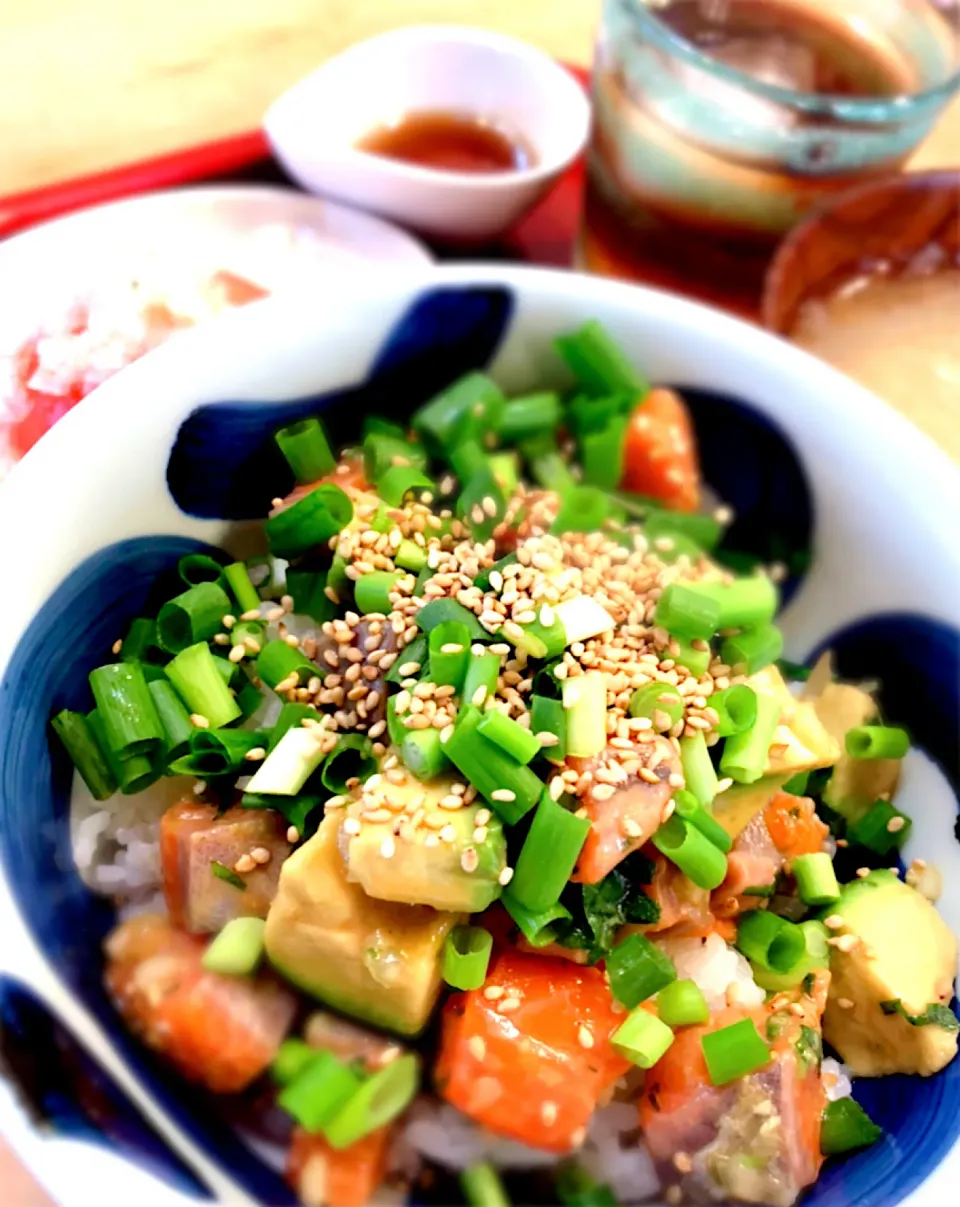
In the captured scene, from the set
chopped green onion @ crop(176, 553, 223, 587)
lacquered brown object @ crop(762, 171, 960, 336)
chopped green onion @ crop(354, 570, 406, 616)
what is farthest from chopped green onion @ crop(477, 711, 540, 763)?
lacquered brown object @ crop(762, 171, 960, 336)

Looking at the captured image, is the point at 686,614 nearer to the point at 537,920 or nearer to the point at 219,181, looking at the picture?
the point at 537,920

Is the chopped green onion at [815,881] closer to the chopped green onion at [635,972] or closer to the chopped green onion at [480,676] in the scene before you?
the chopped green onion at [635,972]

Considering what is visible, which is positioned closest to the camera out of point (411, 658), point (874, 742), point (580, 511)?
point (411, 658)

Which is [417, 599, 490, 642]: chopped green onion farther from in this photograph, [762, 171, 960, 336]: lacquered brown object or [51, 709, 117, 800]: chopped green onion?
[762, 171, 960, 336]: lacquered brown object

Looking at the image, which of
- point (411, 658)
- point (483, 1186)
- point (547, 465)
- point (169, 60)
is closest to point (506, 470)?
point (547, 465)

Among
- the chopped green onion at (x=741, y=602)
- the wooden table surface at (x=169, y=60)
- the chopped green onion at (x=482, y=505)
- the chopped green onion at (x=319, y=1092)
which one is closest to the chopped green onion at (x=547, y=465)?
the chopped green onion at (x=482, y=505)

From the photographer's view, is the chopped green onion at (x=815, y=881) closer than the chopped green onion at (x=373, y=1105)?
No

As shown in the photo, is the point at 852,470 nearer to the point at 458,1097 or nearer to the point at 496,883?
the point at 496,883
